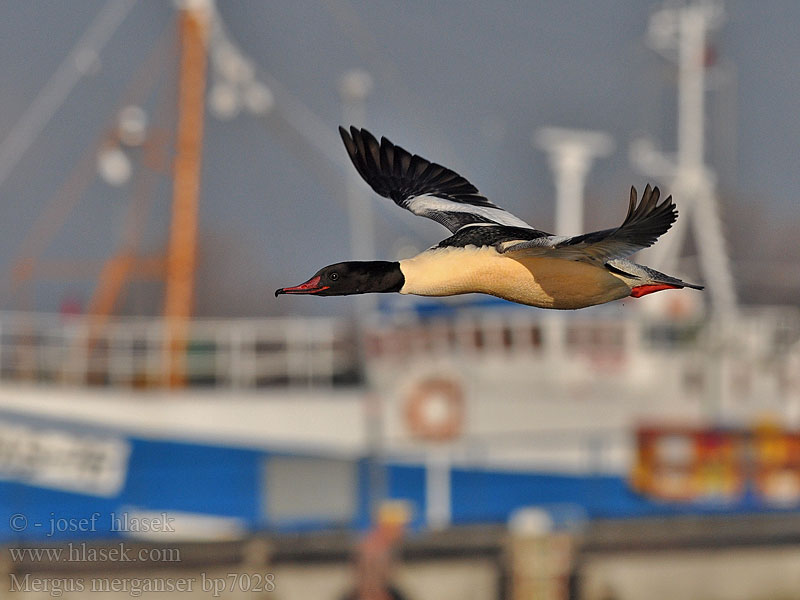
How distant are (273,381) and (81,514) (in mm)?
6877

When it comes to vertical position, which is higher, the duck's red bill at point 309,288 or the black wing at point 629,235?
the black wing at point 629,235

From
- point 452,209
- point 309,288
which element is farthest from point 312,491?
point 309,288

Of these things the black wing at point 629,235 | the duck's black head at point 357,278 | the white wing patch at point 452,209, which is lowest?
the duck's black head at point 357,278

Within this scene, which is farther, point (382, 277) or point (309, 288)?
point (382, 277)

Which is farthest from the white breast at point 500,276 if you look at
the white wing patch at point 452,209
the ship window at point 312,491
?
the ship window at point 312,491

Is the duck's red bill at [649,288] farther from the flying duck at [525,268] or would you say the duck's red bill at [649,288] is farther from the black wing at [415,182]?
the black wing at [415,182]

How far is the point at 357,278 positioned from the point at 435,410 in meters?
27.8

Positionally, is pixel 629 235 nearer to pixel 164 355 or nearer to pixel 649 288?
pixel 649 288

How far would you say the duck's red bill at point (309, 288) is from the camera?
6.38m

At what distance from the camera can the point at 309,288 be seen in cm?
655

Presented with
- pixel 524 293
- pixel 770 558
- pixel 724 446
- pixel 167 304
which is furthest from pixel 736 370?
pixel 524 293

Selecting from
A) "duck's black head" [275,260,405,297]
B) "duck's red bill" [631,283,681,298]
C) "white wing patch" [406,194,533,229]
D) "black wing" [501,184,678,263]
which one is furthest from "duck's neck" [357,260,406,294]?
"white wing patch" [406,194,533,229]

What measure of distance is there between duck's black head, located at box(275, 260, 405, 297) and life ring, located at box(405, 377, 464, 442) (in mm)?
26728

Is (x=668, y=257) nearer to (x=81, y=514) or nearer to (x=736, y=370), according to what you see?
(x=736, y=370)
